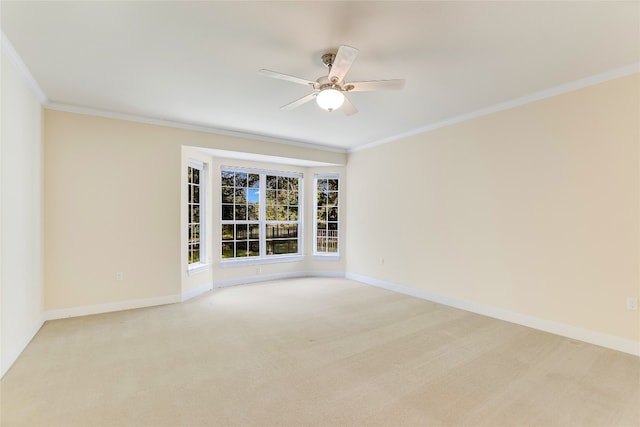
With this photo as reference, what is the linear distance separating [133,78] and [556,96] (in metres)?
4.40

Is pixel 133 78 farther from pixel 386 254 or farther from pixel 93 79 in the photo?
pixel 386 254

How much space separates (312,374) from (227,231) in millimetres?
3746

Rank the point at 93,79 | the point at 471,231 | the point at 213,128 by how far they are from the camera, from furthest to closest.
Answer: the point at 213,128 → the point at 471,231 → the point at 93,79

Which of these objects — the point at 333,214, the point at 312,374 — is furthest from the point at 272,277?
the point at 312,374

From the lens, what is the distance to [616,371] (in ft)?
8.11

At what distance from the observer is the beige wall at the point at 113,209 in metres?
3.69

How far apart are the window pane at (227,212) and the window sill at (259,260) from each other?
779 mm

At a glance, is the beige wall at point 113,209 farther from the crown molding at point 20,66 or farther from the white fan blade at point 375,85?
the white fan blade at point 375,85

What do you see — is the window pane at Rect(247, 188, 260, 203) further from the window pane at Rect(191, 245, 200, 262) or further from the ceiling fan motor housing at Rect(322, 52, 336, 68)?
Result: the ceiling fan motor housing at Rect(322, 52, 336, 68)

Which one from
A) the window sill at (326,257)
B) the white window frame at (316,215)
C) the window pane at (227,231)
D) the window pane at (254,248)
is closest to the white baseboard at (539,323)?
the window sill at (326,257)

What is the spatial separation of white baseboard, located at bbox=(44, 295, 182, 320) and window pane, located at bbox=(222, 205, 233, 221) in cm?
167

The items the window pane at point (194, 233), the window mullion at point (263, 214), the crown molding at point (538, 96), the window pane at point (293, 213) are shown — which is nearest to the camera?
the crown molding at point (538, 96)

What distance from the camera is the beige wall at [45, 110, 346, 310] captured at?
145 inches

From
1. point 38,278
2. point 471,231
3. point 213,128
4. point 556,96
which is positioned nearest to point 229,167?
point 213,128
